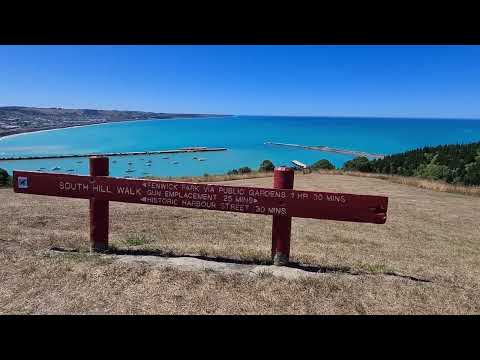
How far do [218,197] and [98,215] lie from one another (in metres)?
1.75

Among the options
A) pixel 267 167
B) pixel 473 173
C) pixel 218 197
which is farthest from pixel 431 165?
pixel 218 197

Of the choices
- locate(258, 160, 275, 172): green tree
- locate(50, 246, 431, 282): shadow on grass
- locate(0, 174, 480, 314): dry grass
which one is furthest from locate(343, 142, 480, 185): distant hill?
locate(50, 246, 431, 282): shadow on grass

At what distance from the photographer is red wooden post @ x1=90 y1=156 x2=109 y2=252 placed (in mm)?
5383

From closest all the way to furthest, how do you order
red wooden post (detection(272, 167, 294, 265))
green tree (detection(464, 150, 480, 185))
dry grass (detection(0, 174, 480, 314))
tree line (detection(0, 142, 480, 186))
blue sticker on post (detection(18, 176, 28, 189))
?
dry grass (detection(0, 174, 480, 314))
red wooden post (detection(272, 167, 294, 265))
blue sticker on post (detection(18, 176, 28, 189))
green tree (detection(464, 150, 480, 185))
tree line (detection(0, 142, 480, 186))

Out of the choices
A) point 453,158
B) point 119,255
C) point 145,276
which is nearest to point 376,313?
point 145,276

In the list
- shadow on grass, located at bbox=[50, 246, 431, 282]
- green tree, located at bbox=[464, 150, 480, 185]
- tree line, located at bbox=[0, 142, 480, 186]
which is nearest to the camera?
shadow on grass, located at bbox=[50, 246, 431, 282]

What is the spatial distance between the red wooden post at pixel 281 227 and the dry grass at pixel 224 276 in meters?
0.34

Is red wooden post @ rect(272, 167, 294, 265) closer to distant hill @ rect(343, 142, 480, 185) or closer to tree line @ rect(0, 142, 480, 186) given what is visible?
tree line @ rect(0, 142, 480, 186)

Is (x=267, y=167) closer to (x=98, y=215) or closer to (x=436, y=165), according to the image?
(x=436, y=165)

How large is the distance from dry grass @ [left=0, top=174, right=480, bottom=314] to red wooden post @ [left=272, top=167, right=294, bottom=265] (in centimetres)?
34

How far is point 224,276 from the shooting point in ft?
15.2

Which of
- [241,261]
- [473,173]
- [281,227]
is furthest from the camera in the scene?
[473,173]
